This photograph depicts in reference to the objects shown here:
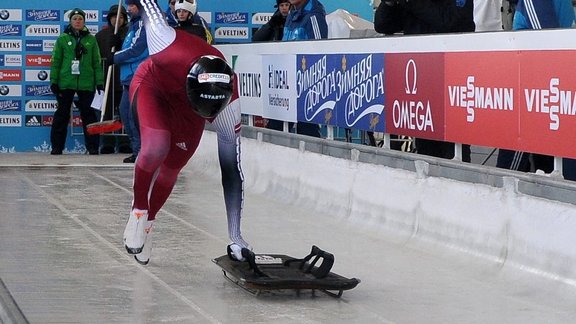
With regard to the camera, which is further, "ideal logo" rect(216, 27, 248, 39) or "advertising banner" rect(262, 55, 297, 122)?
"ideal logo" rect(216, 27, 248, 39)

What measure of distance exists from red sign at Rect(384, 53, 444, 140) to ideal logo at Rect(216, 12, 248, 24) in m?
9.68

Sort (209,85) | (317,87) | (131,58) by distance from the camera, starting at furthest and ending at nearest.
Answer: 1. (131,58)
2. (317,87)
3. (209,85)

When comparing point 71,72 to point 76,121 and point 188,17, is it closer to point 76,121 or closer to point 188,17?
point 76,121

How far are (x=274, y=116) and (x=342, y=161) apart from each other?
2.51m

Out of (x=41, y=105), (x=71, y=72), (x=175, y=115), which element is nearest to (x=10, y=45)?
(x=41, y=105)

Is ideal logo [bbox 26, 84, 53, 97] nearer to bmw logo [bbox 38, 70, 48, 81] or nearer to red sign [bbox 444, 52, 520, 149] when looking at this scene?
bmw logo [bbox 38, 70, 48, 81]

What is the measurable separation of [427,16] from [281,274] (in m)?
4.04

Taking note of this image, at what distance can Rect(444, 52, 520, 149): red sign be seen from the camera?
9.16 metres

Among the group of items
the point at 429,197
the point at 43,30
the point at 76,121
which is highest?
the point at 43,30

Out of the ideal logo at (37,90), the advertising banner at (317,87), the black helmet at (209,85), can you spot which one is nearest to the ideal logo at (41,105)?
the ideal logo at (37,90)

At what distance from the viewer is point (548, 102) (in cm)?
859

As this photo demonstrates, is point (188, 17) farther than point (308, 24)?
Yes

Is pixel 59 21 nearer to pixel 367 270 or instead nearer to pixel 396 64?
pixel 396 64

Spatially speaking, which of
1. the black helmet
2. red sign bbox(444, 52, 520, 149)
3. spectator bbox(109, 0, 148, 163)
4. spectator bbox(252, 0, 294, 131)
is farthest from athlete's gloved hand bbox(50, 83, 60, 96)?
the black helmet
